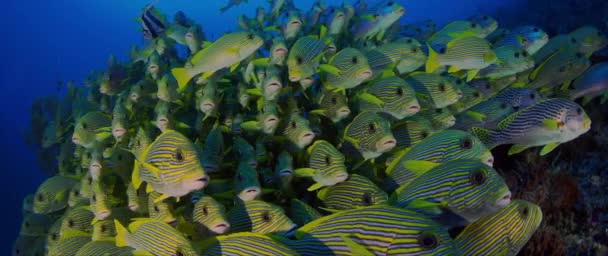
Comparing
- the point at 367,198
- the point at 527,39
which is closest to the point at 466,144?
the point at 367,198

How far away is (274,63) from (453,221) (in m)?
2.53

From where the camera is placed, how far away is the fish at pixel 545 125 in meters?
3.60

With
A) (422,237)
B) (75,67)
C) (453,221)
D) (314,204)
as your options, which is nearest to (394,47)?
(314,204)

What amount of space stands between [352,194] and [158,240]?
1.57 m

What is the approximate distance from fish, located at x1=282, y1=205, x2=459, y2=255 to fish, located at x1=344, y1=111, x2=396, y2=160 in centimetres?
150

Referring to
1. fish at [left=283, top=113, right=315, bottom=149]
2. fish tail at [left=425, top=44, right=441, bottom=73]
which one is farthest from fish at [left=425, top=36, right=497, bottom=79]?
fish at [left=283, top=113, right=315, bottom=149]

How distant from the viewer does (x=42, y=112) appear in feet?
27.5

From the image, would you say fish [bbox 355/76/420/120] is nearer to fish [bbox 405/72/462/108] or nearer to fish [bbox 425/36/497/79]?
fish [bbox 405/72/462/108]

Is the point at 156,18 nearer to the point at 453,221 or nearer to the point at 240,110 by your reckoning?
the point at 240,110

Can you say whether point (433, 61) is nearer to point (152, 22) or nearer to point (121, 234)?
point (121, 234)

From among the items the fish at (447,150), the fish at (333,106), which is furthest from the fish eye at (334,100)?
the fish at (447,150)

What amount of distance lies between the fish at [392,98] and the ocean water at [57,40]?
3.45 meters

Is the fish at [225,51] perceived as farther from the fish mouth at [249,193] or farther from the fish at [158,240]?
the fish at [158,240]

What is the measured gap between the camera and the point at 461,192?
93.9 inches
